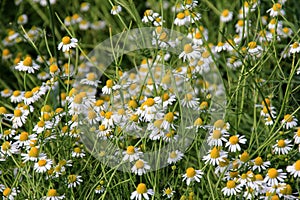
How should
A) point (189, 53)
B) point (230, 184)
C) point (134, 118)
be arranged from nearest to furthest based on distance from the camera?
point (230, 184) → point (134, 118) → point (189, 53)

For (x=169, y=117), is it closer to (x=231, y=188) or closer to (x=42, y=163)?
(x=231, y=188)

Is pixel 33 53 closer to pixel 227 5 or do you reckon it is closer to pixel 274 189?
pixel 227 5

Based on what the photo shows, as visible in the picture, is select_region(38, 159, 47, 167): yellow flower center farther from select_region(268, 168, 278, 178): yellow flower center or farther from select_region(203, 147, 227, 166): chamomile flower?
select_region(268, 168, 278, 178): yellow flower center

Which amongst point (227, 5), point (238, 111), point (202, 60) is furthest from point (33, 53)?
point (238, 111)

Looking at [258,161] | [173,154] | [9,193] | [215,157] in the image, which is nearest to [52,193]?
[9,193]

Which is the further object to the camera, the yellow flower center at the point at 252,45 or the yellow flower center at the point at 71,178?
the yellow flower center at the point at 252,45

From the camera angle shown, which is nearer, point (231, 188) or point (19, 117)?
point (231, 188)

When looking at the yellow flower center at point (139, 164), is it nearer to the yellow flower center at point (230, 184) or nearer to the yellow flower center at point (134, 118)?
the yellow flower center at point (134, 118)

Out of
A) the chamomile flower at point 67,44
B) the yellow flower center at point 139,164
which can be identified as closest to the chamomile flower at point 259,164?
the yellow flower center at point 139,164
